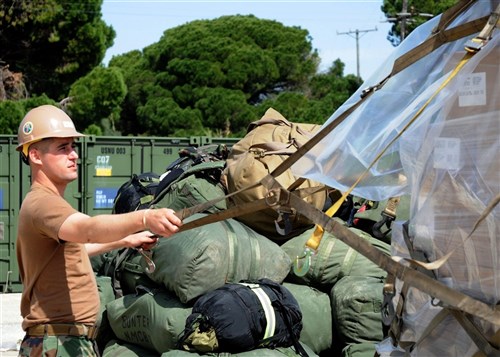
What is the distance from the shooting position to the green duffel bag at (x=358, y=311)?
17.1ft

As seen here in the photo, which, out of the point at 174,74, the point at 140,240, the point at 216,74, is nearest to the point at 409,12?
the point at 216,74

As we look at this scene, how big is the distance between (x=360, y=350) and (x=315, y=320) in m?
0.38

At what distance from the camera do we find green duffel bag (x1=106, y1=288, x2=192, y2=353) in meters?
5.09

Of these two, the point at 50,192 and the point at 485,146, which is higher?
the point at 485,146

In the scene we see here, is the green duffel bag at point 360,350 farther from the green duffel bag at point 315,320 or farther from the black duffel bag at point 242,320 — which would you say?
the black duffel bag at point 242,320

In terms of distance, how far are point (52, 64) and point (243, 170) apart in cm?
2132

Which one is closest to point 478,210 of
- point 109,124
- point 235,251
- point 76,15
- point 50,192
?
point 50,192

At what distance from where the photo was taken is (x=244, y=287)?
16.5ft

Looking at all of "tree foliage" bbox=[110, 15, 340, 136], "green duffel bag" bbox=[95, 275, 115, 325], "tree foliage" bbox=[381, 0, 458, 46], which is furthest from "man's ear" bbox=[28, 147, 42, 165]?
"tree foliage" bbox=[110, 15, 340, 136]

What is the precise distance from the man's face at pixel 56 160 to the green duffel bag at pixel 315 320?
6.63 feet

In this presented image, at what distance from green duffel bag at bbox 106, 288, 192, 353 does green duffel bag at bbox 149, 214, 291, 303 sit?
0.09 meters

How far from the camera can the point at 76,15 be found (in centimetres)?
2522

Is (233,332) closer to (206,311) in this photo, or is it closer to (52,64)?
(206,311)

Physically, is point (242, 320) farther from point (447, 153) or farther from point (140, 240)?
point (447, 153)
